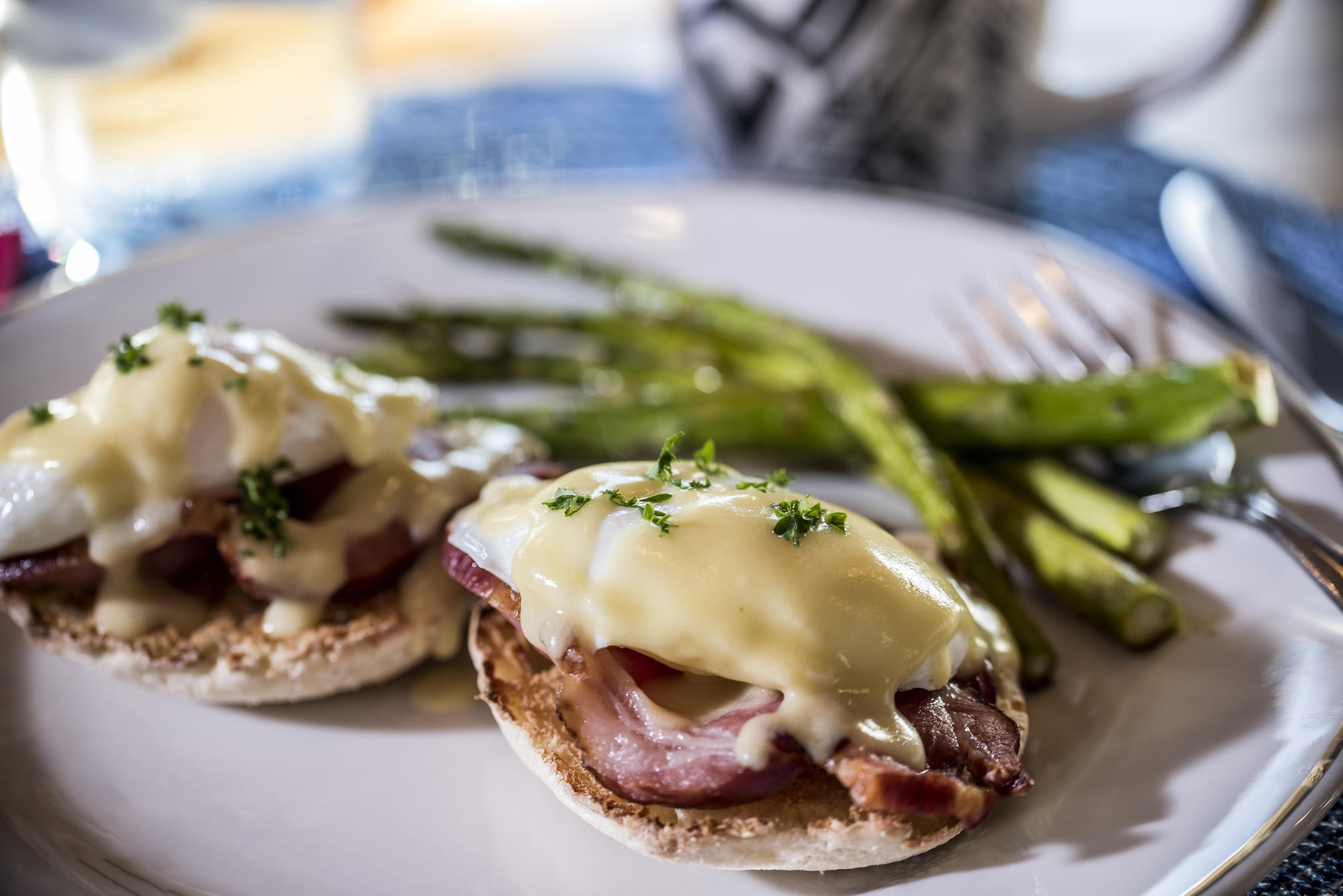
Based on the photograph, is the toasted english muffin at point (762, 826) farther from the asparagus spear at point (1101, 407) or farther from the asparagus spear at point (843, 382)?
the asparagus spear at point (1101, 407)

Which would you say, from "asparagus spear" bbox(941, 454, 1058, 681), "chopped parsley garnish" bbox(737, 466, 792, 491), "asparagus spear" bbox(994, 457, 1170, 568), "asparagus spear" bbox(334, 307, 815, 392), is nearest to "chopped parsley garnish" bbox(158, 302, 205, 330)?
"asparagus spear" bbox(334, 307, 815, 392)

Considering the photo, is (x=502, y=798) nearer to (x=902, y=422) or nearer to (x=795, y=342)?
(x=902, y=422)

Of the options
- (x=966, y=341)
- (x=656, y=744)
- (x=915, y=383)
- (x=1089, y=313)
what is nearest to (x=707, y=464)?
(x=656, y=744)

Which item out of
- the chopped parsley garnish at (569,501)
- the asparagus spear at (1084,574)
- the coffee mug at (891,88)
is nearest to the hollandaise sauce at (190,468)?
the chopped parsley garnish at (569,501)

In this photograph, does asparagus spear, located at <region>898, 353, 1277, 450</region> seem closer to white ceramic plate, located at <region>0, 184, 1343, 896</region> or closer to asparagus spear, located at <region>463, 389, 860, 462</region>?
white ceramic plate, located at <region>0, 184, 1343, 896</region>

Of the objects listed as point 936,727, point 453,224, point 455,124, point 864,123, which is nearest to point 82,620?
point 936,727

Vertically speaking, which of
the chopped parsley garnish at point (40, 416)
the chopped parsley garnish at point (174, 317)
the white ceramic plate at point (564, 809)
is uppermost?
the chopped parsley garnish at point (174, 317)

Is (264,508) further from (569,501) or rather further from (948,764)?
(948,764)
